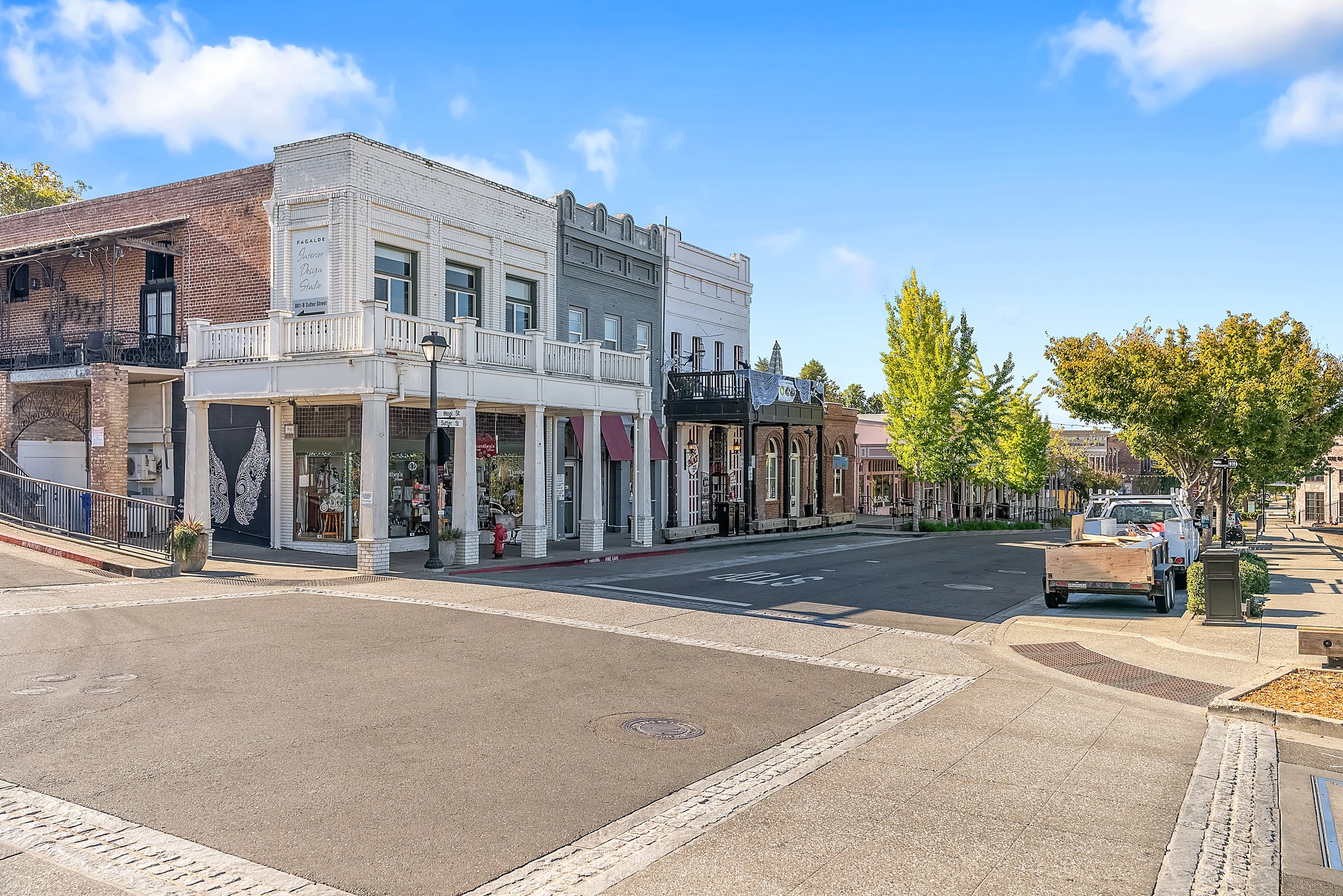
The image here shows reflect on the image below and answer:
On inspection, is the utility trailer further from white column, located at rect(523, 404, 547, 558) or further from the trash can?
white column, located at rect(523, 404, 547, 558)

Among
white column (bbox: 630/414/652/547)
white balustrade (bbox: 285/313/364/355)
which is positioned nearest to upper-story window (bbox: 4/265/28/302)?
white balustrade (bbox: 285/313/364/355)

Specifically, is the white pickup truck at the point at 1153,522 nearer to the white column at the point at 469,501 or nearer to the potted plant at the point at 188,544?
the white column at the point at 469,501

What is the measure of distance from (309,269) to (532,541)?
8065 mm

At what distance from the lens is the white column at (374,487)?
1936cm

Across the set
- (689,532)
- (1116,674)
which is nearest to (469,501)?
(689,532)

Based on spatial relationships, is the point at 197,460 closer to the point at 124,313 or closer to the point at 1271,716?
the point at 124,313

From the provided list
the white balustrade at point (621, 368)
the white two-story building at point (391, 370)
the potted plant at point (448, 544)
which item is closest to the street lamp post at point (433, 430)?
the white two-story building at point (391, 370)

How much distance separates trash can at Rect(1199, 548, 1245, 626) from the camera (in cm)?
1402

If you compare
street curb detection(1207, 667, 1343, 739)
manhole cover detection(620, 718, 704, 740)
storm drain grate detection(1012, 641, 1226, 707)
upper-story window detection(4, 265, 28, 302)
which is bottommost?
storm drain grate detection(1012, 641, 1226, 707)

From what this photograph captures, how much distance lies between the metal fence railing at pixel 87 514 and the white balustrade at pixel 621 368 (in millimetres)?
11043

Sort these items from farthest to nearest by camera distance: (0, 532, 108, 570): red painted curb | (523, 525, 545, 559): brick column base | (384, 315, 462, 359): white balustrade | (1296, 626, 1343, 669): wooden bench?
1. (523, 525, 545, 559): brick column base
2. (384, 315, 462, 359): white balustrade
3. (0, 532, 108, 570): red painted curb
4. (1296, 626, 1343, 669): wooden bench

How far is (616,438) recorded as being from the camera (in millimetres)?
29516

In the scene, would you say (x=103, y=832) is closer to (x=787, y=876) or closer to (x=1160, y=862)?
(x=787, y=876)

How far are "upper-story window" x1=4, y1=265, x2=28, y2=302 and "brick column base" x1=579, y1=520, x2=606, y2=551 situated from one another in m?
18.0
